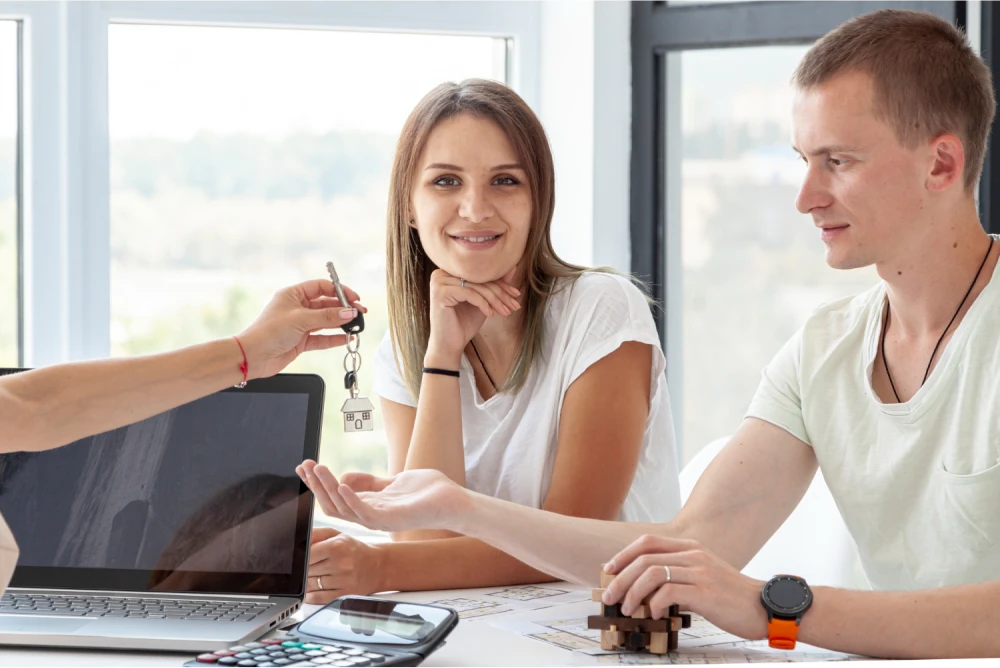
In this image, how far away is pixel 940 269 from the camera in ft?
4.65

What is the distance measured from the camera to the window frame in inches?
98.3

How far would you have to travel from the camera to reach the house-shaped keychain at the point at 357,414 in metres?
1.40

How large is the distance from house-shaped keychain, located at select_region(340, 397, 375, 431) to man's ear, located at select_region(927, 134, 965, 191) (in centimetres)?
79

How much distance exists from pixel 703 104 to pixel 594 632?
5.92ft

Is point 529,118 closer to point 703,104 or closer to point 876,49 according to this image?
point 876,49

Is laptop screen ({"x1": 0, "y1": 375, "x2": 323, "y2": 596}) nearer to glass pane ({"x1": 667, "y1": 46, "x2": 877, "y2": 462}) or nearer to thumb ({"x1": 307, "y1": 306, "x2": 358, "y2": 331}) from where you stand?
thumb ({"x1": 307, "y1": 306, "x2": 358, "y2": 331})

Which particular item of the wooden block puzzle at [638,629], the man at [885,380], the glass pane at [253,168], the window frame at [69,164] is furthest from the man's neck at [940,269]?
the window frame at [69,164]

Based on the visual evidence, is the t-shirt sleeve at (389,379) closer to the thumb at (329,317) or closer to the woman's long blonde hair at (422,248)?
the woman's long blonde hair at (422,248)

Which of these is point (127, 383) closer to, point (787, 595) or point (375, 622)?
point (375, 622)

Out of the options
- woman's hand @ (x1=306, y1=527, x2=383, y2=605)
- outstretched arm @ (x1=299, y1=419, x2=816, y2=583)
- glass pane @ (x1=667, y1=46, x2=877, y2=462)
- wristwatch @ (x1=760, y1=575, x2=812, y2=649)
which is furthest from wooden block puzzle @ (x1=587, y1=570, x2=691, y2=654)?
glass pane @ (x1=667, y1=46, x2=877, y2=462)

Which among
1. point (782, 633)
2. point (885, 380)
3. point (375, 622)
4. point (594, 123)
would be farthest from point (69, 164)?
point (782, 633)

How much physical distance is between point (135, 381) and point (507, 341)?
849 mm

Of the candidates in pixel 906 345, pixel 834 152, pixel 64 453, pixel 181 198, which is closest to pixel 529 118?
pixel 834 152

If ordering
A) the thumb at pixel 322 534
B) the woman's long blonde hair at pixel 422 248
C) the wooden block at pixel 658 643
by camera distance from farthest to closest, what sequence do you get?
the woman's long blonde hair at pixel 422 248
the thumb at pixel 322 534
the wooden block at pixel 658 643
